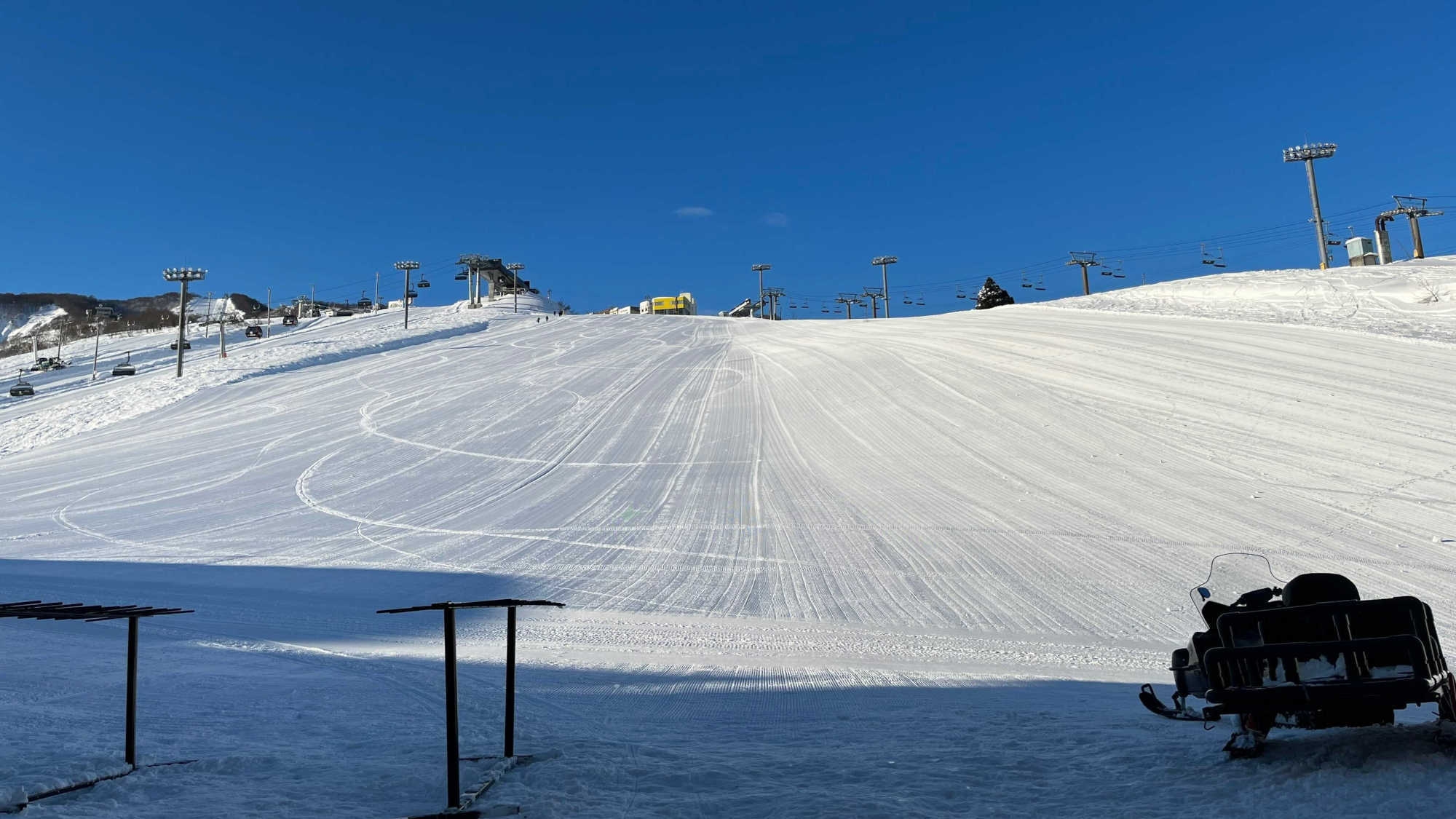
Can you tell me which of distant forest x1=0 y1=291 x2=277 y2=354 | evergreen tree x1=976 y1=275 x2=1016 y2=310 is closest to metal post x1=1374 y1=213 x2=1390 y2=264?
evergreen tree x1=976 y1=275 x2=1016 y2=310

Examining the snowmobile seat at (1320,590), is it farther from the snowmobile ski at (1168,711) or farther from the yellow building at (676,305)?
the yellow building at (676,305)

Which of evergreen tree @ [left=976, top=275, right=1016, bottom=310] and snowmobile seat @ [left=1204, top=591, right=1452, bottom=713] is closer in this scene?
snowmobile seat @ [left=1204, top=591, right=1452, bottom=713]

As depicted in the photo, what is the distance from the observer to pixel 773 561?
12.6 metres

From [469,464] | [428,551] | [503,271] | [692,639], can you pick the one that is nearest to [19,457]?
[469,464]

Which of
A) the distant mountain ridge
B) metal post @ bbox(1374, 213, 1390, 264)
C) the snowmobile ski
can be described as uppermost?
the distant mountain ridge

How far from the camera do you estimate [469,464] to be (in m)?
21.0

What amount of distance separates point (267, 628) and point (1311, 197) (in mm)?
49988

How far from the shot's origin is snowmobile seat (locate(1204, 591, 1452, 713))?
A: 353 cm

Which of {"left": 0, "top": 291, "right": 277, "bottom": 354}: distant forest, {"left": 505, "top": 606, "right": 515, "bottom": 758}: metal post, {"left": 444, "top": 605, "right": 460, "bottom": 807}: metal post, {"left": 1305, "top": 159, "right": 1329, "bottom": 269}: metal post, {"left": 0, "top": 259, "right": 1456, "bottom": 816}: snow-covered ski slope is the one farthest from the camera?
{"left": 0, "top": 291, "right": 277, "bottom": 354}: distant forest

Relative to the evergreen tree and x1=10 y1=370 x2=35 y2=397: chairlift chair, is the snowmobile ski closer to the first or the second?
x1=10 y1=370 x2=35 y2=397: chairlift chair

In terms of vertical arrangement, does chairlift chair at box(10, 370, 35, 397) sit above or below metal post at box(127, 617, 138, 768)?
above

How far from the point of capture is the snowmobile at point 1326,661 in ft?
11.6

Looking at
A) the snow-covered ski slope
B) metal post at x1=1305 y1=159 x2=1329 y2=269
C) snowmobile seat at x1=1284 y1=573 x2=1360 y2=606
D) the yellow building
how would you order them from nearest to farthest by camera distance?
snowmobile seat at x1=1284 y1=573 x2=1360 y2=606 < the snow-covered ski slope < metal post at x1=1305 y1=159 x2=1329 y2=269 < the yellow building

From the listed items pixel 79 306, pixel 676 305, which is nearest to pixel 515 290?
pixel 676 305
